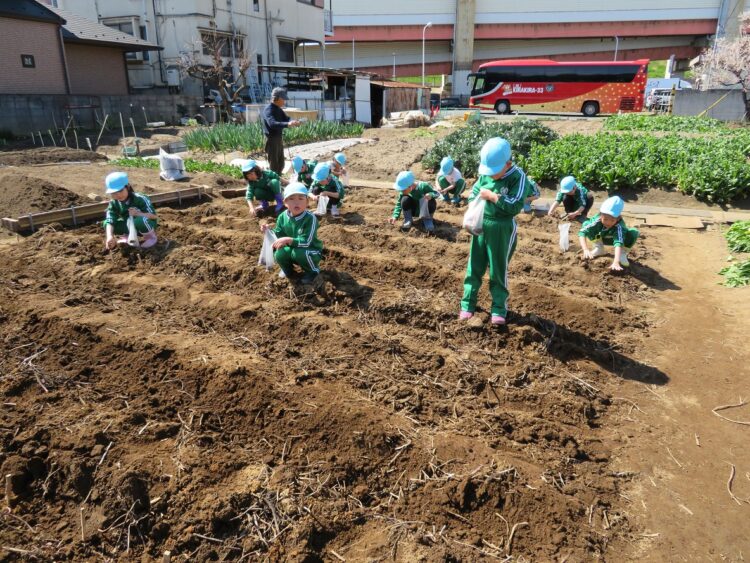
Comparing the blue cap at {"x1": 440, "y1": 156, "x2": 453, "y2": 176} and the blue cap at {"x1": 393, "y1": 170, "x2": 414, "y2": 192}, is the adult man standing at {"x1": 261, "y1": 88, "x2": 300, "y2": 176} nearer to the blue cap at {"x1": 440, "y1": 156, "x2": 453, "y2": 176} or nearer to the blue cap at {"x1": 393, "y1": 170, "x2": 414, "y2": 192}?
the blue cap at {"x1": 440, "y1": 156, "x2": 453, "y2": 176}

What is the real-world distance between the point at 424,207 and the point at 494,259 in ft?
10.5

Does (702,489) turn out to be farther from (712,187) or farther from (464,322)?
(712,187)

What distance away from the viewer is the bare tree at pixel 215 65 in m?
24.2

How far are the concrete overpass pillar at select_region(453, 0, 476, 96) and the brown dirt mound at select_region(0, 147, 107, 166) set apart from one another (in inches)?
1676

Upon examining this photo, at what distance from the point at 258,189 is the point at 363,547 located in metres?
6.32

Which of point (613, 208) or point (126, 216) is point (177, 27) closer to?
point (126, 216)

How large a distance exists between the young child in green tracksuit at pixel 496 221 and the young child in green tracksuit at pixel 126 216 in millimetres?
4035

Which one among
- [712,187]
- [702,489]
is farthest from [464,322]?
[712,187]

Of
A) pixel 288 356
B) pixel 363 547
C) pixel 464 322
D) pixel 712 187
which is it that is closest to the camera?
pixel 363 547

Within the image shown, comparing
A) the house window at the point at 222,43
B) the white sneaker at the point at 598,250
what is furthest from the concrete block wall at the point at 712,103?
the white sneaker at the point at 598,250

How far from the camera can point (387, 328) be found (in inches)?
183

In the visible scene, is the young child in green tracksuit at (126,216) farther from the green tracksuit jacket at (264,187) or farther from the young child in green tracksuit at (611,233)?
the young child in green tracksuit at (611,233)

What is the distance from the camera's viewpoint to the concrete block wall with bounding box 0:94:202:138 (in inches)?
691

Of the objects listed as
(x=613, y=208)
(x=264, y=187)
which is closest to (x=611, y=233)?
(x=613, y=208)
